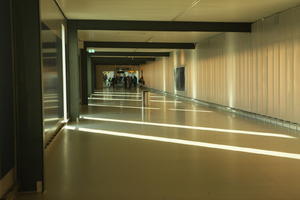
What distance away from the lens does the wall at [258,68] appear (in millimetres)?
11922

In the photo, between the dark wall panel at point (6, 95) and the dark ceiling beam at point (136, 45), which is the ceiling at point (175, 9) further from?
the dark ceiling beam at point (136, 45)

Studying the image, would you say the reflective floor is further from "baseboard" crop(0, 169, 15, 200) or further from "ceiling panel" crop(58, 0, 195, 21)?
"ceiling panel" crop(58, 0, 195, 21)

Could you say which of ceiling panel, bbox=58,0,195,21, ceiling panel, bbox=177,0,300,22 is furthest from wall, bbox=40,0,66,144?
ceiling panel, bbox=177,0,300,22

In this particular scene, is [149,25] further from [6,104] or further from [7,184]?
[7,184]

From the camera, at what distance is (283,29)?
1250 centimetres

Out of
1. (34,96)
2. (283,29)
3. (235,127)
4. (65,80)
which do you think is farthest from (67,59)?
(34,96)

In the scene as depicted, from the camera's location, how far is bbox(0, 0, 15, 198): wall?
4.93 m

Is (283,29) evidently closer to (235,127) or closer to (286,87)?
(286,87)

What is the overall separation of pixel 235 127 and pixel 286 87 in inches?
78.0

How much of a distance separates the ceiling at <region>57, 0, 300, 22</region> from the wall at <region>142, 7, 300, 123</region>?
0.72m

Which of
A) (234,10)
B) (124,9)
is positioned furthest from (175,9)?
(234,10)

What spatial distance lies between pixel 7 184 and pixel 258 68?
11268mm

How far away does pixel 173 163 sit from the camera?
7.15 meters

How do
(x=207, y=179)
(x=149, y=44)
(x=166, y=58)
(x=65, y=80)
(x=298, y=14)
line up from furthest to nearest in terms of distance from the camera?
(x=166, y=58)
(x=149, y=44)
(x=65, y=80)
(x=298, y=14)
(x=207, y=179)
